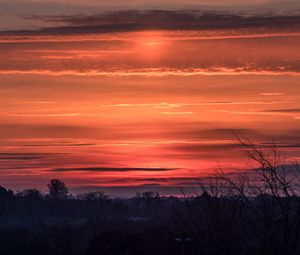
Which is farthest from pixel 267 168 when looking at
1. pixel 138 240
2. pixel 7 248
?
pixel 7 248

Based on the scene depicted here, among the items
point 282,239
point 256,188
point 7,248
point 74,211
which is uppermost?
point 74,211

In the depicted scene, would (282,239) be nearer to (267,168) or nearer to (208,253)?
(267,168)

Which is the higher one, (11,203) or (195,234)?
(11,203)

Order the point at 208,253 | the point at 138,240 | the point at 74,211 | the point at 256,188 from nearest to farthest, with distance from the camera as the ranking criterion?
the point at 256,188 → the point at 208,253 → the point at 138,240 → the point at 74,211

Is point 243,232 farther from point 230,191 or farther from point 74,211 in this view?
point 74,211

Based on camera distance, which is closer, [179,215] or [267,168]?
[267,168]

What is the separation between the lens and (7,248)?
3123 inches

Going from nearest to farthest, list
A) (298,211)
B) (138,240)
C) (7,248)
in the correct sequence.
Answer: (298,211) < (138,240) < (7,248)

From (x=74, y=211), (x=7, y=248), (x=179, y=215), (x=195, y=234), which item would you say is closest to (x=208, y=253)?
(x=195, y=234)

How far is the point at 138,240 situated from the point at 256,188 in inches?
992

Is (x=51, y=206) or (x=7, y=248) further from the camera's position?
(x=51, y=206)

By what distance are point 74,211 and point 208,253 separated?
151080mm

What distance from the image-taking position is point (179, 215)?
30.9 m

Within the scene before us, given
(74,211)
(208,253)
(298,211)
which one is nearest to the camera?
(298,211)
